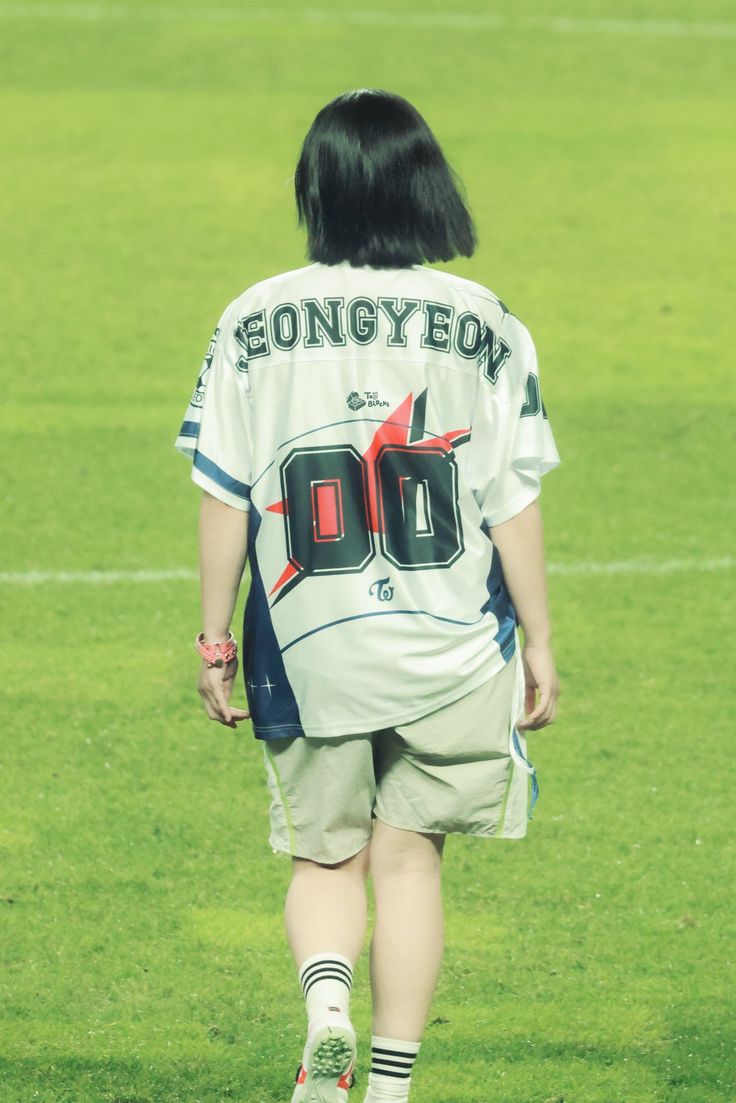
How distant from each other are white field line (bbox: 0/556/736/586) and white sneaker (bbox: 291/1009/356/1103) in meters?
3.71

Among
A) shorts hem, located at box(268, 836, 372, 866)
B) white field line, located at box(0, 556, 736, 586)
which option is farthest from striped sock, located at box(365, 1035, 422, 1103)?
white field line, located at box(0, 556, 736, 586)

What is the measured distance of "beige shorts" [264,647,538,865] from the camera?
10.3 feet

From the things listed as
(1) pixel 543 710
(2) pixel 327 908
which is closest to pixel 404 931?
(2) pixel 327 908

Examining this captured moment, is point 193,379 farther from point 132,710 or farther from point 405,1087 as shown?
point 405,1087

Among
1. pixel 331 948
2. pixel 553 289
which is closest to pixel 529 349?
pixel 331 948

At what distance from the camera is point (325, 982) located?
120 inches

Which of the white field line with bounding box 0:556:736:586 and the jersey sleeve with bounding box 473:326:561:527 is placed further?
→ the white field line with bounding box 0:556:736:586

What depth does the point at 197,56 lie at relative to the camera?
44.8 ft

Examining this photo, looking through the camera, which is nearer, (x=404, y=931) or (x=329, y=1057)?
(x=329, y=1057)

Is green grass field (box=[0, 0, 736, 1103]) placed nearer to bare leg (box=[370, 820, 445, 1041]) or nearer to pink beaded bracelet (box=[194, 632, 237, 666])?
bare leg (box=[370, 820, 445, 1041])

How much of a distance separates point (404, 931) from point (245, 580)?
146 inches

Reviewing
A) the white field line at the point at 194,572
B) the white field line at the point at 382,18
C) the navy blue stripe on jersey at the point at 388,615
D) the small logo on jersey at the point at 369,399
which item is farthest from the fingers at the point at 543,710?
the white field line at the point at 382,18

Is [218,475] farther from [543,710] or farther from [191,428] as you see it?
[543,710]

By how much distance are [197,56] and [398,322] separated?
37.2 feet
